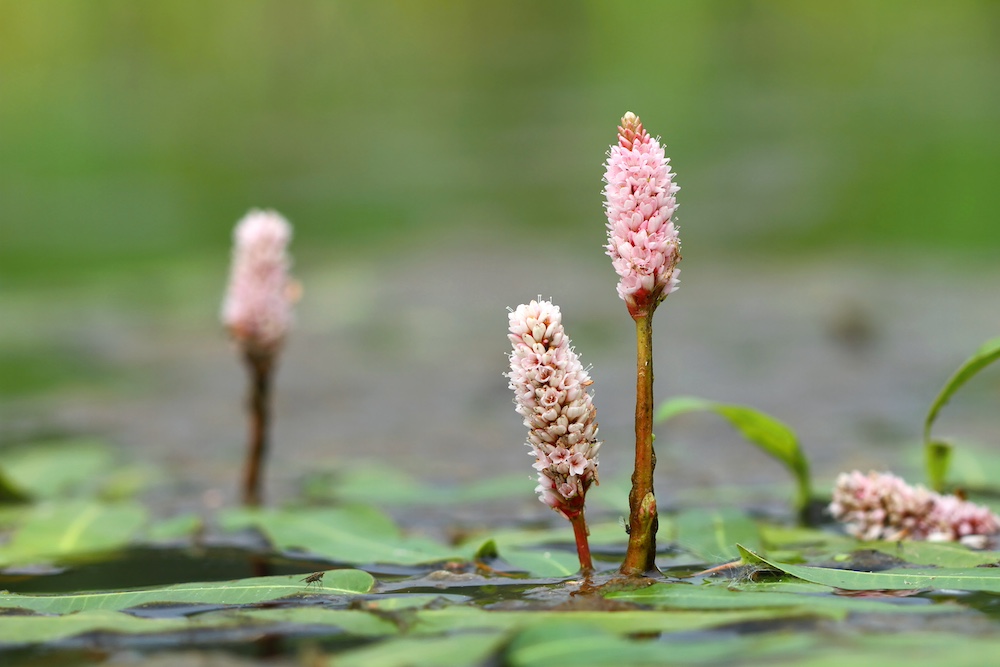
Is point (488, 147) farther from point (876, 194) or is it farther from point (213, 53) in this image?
point (213, 53)

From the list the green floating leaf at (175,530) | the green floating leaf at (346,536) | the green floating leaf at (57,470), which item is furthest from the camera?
the green floating leaf at (57,470)

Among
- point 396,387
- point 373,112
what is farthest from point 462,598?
point 373,112

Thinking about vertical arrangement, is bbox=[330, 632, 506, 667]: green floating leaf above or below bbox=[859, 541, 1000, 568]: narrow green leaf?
below

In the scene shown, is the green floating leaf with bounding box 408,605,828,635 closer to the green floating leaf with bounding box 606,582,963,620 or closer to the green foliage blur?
the green floating leaf with bounding box 606,582,963,620

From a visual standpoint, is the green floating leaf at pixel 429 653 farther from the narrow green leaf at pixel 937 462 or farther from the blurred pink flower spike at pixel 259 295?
the blurred pink flower spike at pixel 259 295

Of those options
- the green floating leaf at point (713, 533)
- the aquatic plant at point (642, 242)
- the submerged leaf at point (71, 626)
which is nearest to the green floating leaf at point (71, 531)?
the submerged leaf at point (71, 626)

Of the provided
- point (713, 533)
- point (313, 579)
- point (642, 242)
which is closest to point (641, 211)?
point (642, 242)

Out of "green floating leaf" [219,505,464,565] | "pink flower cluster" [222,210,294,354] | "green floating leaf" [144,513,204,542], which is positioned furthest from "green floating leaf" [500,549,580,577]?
"pink flower cluster" [222,210,294,354]
